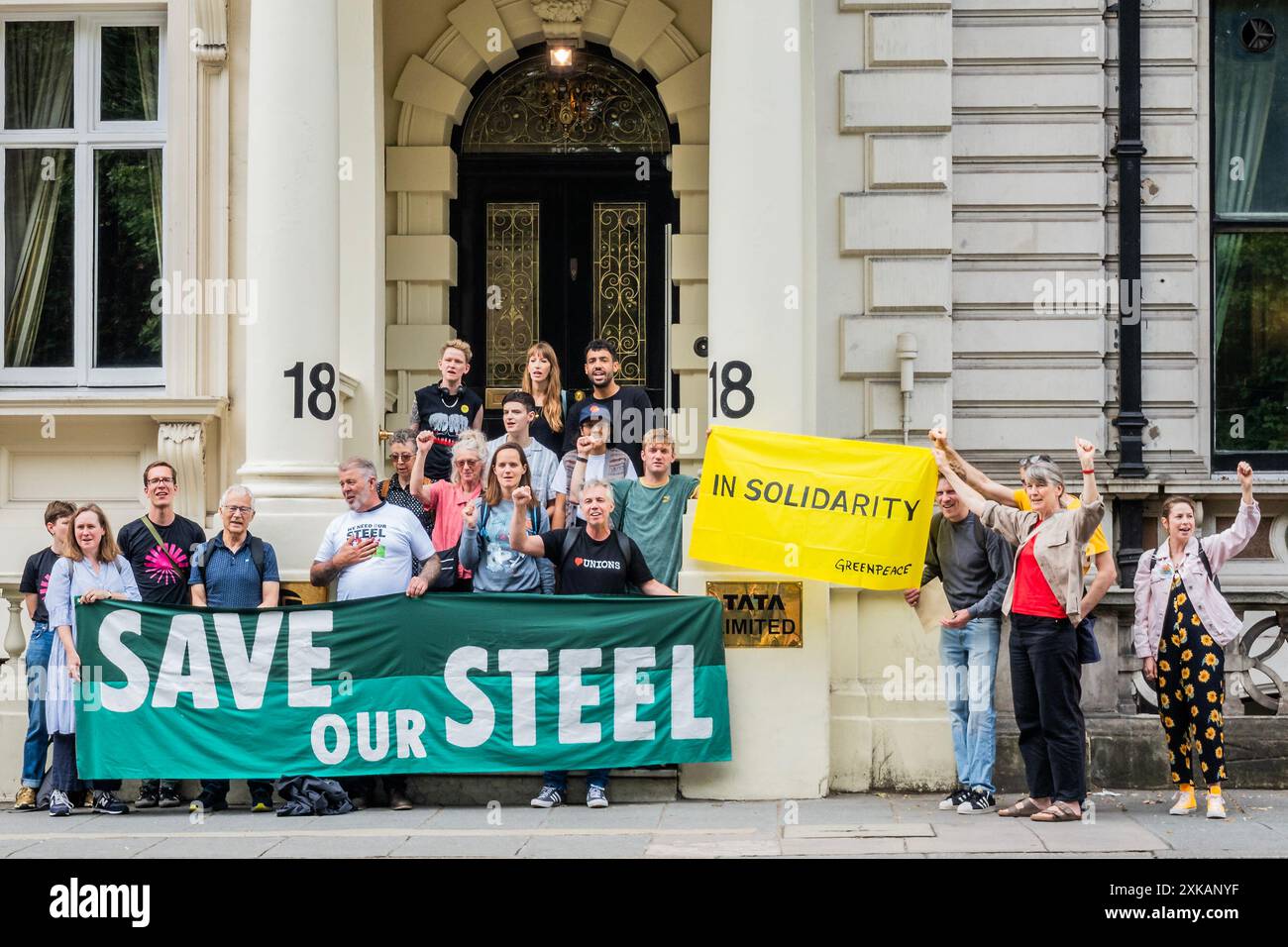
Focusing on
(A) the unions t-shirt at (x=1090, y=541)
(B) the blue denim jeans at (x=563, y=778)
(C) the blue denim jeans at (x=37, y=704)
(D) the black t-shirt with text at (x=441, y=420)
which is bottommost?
(B) the blue denim jeans at (x=563, y=778)

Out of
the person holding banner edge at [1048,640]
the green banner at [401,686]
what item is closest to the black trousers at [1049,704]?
the person holding banner edge at [1048,640]

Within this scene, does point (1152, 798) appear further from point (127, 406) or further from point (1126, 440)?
point (127, 406)

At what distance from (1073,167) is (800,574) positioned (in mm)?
4419

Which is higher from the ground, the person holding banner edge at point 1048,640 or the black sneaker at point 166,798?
the person holding banner edge at point 1048,640

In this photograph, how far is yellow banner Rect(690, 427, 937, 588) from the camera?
12508mm

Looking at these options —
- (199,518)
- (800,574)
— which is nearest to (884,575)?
(800,574)

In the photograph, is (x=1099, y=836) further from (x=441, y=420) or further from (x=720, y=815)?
(x=441, y=420)

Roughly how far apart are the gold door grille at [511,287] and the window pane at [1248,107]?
18.8 ft

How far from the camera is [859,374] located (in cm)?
1432

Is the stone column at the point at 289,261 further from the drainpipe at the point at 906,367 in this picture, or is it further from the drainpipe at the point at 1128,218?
the drainpipe at the point at 1128,218

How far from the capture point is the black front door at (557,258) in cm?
1628

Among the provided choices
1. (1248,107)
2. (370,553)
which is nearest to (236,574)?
(370,553)

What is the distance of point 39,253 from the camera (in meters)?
15.5

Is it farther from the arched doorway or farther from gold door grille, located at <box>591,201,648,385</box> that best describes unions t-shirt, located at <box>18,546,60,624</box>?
gold door grille, located at <box>591,201,648,385</box>
